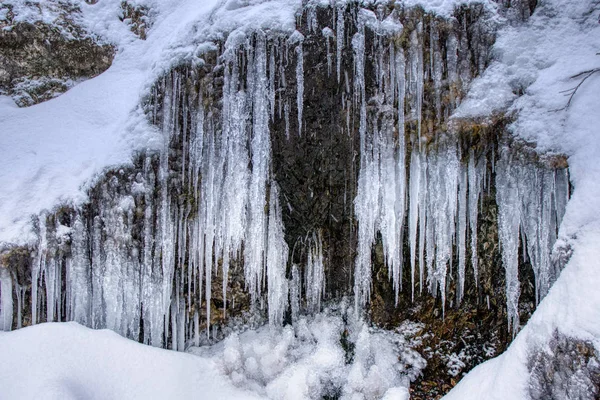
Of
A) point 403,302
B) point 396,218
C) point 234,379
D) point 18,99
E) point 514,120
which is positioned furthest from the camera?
point 18,99

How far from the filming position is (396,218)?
177 inches

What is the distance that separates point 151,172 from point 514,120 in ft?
12.0

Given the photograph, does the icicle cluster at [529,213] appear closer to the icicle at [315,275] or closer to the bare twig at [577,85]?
the bare twig at [577,85]

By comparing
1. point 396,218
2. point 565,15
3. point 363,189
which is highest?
point 565,15

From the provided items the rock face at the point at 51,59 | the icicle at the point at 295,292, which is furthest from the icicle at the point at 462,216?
the rock face at the point at 51,59

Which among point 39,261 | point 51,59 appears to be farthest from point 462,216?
point 51,59

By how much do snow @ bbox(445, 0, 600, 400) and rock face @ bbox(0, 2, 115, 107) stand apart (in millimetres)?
4839

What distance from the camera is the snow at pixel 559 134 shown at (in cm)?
272

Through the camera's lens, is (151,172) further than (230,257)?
No

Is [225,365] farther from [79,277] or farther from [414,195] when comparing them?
→ [414,195]

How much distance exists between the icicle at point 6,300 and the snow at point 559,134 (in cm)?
437

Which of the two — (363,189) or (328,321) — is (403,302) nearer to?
(328,321)

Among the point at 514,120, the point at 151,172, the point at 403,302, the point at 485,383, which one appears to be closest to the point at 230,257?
the point at 151,172

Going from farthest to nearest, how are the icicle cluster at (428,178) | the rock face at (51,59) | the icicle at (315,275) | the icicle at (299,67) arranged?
1. the rock face at (51,59)
2. the icicle at (315,275)
3. the icicle at (299,67)
4. the icicle cluster at (428,178)
